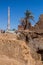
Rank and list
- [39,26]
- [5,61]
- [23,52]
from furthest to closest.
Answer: [39,26], [23,52], [5,61]

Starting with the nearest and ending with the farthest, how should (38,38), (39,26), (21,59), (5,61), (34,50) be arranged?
1. (5,61)
2. (21,59)
3. (34,50)
4. (38,38)
5. (39,26)

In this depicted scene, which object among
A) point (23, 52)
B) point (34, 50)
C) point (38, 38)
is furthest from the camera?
point (38, 38)

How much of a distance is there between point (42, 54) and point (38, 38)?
94.7 inches

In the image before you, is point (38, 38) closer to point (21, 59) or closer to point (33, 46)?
point (33, 46)

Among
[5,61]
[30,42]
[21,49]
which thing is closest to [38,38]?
[30,42]

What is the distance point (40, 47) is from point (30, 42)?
1.51 m

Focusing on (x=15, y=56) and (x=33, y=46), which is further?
(x=33, y=46)

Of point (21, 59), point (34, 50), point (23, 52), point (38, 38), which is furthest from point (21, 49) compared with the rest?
point (38, 38)

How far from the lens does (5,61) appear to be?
476 inches

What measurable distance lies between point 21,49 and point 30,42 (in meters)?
11.6

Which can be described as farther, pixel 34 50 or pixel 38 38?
pixel 38 38

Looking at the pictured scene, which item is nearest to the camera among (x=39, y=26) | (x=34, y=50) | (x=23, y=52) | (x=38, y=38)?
(x=23, y=52)

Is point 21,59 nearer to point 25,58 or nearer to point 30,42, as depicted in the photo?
point 25,58

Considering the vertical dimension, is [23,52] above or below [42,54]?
above
